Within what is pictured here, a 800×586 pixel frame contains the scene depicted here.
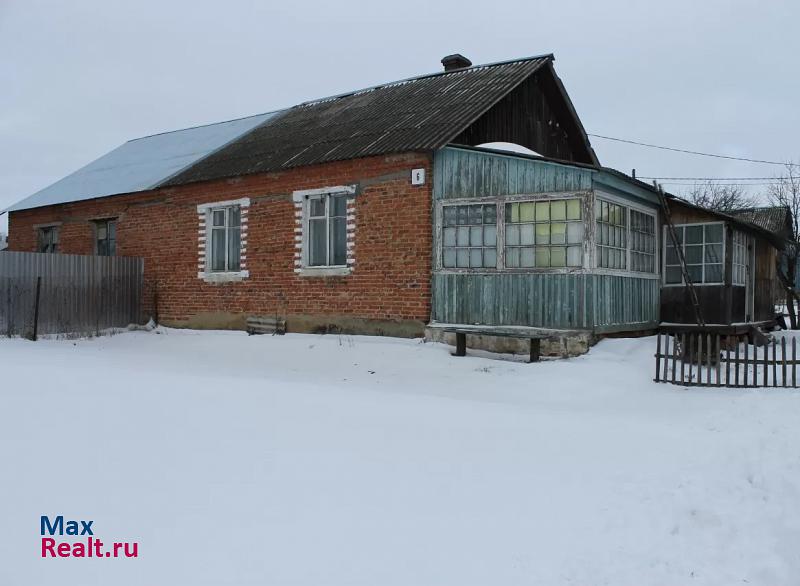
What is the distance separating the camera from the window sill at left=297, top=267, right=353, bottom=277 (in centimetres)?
1364

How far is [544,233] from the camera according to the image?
452 inches

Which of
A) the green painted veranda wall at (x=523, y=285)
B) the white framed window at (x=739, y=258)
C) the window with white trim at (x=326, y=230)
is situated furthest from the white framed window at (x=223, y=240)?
the white framed window at (x=739, y=258)

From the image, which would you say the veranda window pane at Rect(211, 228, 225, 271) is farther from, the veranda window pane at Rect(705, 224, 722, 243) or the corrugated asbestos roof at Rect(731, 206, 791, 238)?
the corrugated asbestos roof at Rect(731, 206, 791, 238)

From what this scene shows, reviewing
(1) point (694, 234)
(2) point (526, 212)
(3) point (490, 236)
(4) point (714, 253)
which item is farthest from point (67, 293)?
(4) point (714, 253)

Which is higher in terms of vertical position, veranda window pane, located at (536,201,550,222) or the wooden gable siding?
the wooden gable siding

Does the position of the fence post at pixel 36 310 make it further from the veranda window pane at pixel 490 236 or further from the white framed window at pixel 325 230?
the veranda window pane at pixel 490 236

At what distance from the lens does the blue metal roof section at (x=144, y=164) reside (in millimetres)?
18734

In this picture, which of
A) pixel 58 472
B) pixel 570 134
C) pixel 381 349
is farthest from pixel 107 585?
pixel 570 134

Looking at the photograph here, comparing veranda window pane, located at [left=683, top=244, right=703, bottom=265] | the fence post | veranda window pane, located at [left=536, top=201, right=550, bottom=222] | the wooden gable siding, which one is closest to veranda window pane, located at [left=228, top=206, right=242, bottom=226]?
the fence post

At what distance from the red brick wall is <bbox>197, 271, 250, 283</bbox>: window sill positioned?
0.13m

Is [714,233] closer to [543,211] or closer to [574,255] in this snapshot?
[574,255]

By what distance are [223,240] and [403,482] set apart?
12.0 meters

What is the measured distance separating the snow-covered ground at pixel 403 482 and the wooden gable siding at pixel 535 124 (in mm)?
7630

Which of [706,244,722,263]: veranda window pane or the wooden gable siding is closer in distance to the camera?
[706,244,722,263]: veranda window pane
